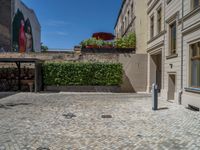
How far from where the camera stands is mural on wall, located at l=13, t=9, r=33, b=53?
107ft

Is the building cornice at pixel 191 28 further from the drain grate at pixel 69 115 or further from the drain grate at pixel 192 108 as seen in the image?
the drain grate at pixel 69 115

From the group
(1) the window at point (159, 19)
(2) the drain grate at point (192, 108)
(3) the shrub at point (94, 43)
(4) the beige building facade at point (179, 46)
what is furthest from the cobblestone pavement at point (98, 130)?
(3) the shrub at point (94, 43)

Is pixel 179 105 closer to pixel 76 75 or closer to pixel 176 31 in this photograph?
pixel 176 31

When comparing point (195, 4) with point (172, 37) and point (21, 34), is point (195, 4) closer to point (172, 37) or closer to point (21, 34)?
point (172, 37)

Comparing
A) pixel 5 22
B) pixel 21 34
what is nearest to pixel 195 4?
pixel 5 22

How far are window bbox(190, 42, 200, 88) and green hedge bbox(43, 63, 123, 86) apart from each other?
8024mm

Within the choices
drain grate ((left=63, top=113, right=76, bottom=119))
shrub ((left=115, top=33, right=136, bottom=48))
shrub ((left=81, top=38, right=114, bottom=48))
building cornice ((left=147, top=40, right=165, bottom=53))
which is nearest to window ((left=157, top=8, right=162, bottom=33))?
building cornice ((left=147, top=40, right=165, bottom=53))

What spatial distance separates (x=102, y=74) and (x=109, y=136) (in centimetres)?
1217

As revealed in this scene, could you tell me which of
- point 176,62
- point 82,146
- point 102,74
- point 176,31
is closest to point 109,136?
point 82,146

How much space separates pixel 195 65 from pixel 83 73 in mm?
9646

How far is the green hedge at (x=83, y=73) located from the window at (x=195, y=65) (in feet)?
Result: 26.3

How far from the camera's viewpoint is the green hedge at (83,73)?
17656 millimetres

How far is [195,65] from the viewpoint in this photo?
32.2 ft

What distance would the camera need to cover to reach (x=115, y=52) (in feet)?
Answer: 63.7
